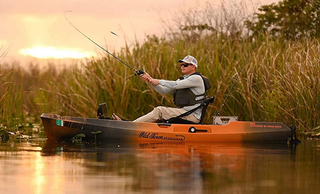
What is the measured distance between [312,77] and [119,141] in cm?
472

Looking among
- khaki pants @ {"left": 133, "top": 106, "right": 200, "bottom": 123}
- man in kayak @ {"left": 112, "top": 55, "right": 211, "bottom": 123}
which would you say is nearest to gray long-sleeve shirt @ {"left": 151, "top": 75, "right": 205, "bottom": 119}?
man in kayak @ {"left": 112, "top": 55, "right": 211, "bottom": 123}

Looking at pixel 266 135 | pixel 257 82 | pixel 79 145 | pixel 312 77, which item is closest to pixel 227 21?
pixel 257 82

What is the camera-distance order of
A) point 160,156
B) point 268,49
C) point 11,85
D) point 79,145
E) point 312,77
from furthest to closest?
point 268,49, point 11,85, point 312,77, point 79,145, point 160,156

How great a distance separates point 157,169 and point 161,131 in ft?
15.3

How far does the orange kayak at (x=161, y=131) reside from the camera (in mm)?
12258

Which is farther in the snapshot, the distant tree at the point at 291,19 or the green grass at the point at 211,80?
the distant tree at the point at 291,19

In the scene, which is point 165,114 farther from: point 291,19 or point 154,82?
point 291,19

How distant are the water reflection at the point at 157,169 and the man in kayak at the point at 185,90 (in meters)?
0.92

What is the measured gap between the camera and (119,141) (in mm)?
A: 12359

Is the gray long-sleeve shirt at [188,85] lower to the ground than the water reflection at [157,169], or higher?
higher

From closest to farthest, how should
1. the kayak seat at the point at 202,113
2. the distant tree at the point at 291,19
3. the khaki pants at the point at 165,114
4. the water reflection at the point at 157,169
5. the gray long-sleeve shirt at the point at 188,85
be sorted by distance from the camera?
the water reflection at the point at 157,169, the gray long-sleeve shirt at the point at 188,85, the kayak seat at the point at 202,113, the khaki pants at the point at 165,114, the distant tree at the point at 291,19

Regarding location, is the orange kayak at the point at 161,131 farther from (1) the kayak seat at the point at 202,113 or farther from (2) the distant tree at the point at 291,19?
(2) the distant tree at the point at 291,19

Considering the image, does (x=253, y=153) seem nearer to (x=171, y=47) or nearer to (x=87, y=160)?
(x=87, y=160)

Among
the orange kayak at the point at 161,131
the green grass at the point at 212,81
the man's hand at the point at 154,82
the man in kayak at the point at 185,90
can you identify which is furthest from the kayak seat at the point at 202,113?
the green grass at the point at 212,81
